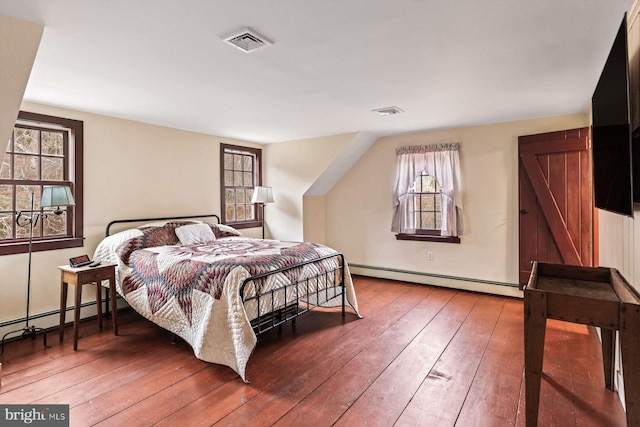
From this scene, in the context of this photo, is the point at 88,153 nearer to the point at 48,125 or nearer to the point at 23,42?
the point at 48,125

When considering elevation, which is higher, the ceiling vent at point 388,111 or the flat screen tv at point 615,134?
the ceiling vent at point 388,111

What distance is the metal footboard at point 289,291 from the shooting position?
105 inches

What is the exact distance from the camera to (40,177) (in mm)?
3420

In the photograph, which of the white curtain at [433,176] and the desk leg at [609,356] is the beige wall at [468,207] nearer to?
the white curtain at [433,176]

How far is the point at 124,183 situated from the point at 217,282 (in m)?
2.19

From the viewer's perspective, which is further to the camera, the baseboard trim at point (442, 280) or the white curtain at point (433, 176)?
the white curtain at point (433, 176)

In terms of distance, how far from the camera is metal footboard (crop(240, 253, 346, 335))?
2.66m

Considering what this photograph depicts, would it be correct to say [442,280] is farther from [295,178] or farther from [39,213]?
[39,213]

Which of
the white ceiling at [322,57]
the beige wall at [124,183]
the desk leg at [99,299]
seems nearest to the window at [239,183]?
the beige wall at [124,183]

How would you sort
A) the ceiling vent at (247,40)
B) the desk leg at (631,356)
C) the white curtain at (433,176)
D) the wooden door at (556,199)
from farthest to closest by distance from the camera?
the white curtain at (433,176)
the wooden door at (556,199)
the ceiling vent at (247,40)
the desk leg at (631,356)

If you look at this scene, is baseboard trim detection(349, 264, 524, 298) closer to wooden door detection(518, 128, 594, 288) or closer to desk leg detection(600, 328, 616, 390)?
wooden door detection(518, 128, 594, 288)

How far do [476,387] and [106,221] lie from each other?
3904 millimetres

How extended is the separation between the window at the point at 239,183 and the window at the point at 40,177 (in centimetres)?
192

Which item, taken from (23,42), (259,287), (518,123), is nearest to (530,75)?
(518,123)
